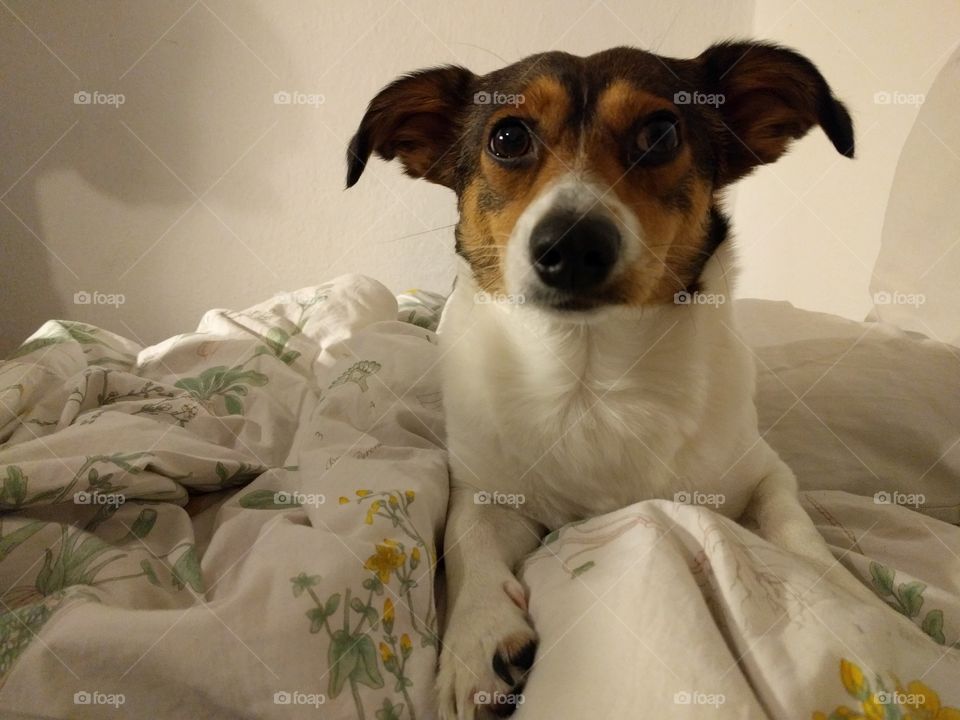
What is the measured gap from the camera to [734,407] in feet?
4.12

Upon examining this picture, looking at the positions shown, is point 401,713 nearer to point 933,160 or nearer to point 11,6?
point 933,160

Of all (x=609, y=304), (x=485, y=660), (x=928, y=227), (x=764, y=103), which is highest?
(x=764, y=103)

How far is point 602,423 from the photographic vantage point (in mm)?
1197

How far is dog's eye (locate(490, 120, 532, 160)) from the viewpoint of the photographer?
4.03 ft

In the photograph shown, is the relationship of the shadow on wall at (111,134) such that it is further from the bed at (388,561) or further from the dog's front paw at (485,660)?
the dog's front paw at (485,660)

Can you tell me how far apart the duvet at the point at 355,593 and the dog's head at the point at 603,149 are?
1.35 feet

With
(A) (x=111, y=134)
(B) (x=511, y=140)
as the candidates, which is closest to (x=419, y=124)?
(B) (x=511, y=140)

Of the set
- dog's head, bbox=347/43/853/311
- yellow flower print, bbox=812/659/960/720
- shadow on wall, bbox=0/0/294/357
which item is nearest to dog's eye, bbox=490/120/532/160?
dog's head, bbox=347/43/853/311

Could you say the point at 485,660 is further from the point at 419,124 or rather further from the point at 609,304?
the point at 419,124

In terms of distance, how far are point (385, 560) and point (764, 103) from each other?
1191mm

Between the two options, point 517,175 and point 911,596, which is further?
point 517,175

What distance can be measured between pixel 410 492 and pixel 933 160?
5.08ft

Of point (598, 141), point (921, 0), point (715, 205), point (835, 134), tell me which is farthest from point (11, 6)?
point (921, 0)

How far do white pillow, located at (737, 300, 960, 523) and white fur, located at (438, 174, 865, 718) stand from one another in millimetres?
254
